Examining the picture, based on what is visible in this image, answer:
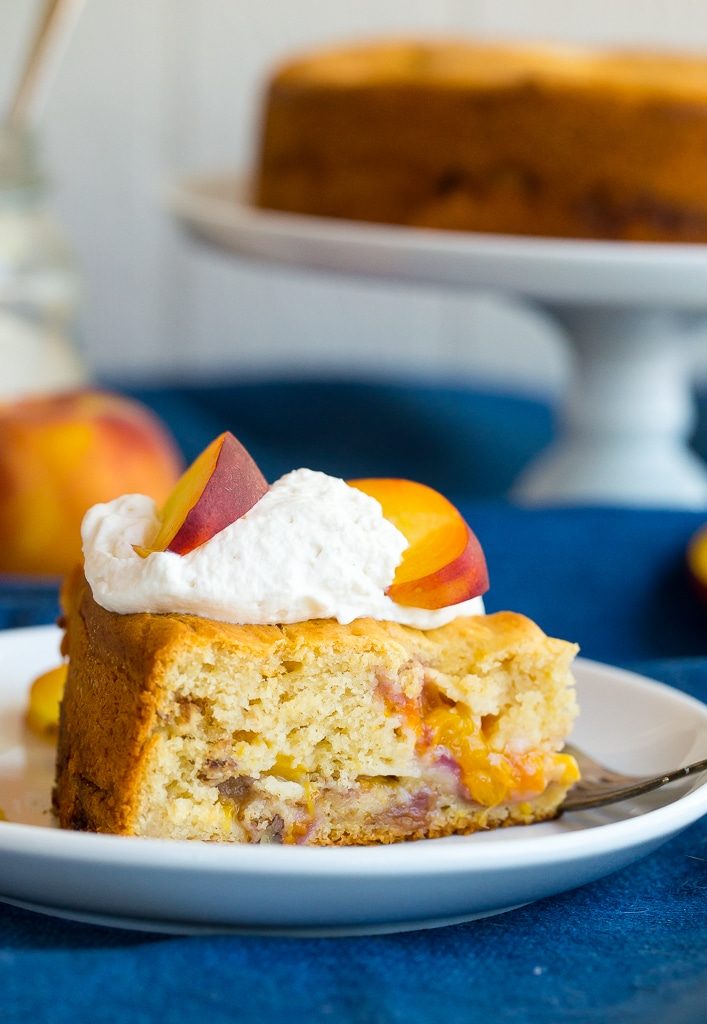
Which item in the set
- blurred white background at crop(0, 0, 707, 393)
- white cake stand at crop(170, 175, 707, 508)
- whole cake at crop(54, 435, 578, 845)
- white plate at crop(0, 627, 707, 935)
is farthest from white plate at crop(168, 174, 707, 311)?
blurred white background at crop(0, 0, 707, 393)

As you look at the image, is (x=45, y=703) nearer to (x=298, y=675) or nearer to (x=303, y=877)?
(x=298, y=675)

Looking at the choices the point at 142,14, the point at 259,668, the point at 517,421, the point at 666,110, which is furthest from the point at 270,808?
the point at 142,14

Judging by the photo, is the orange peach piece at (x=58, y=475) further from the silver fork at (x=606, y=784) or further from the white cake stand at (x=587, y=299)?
the silver fork at (x=606, y=784)

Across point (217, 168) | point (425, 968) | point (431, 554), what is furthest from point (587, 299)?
point (217, 168)

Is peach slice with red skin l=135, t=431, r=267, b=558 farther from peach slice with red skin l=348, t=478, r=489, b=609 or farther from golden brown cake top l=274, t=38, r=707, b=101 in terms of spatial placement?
golden brown cake top l=274, t=38, r=707, b=101

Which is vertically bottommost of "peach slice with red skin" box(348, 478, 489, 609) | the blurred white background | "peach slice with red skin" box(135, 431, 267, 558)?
the blurred white background

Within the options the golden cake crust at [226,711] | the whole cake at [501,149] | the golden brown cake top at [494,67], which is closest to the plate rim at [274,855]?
the golden cake crust at [226,711]

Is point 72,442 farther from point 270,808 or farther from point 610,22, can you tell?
point 610,22
